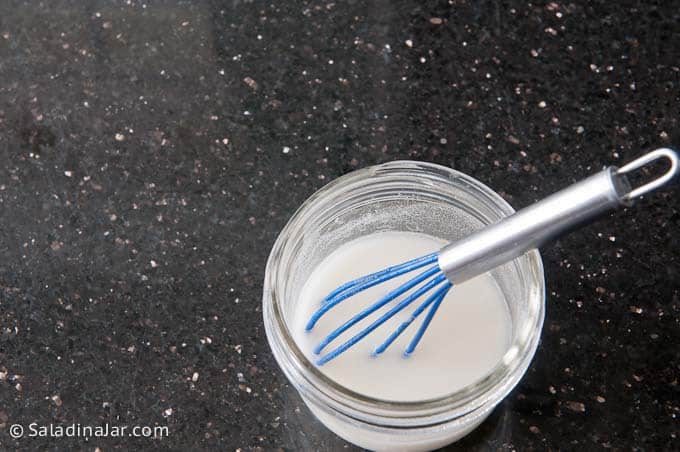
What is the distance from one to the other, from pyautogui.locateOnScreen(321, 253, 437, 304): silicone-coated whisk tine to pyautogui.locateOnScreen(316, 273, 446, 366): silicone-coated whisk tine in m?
0.01

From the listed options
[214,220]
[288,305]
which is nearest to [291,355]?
[288,305]

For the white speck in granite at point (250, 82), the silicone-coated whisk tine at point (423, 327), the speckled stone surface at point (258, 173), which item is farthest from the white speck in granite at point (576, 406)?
the white speck in granite at point (250, 82)

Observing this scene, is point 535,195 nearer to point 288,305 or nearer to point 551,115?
point 551,115

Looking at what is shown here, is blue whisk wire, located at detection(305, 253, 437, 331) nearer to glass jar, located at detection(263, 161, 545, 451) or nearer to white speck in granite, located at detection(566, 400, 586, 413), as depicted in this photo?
glass jar, located at detection(263, 161, 545, 451)

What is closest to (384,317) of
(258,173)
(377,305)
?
(377,305)

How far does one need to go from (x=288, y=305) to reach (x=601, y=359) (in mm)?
262

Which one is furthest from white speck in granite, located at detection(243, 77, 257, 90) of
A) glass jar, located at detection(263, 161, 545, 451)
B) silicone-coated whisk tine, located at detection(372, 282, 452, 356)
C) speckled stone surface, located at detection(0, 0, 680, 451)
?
silicone-coated whisk tine, located at detection(372, 282, 452, 356)

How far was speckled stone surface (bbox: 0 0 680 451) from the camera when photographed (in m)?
0.79

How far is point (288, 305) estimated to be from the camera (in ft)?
2.43

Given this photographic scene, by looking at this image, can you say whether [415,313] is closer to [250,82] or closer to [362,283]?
[362,283]

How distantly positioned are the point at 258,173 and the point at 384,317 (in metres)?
0.25

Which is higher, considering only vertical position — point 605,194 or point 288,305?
point 605,194

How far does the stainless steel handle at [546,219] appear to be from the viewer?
0.54 meters

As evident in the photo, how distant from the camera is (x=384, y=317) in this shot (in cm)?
69
